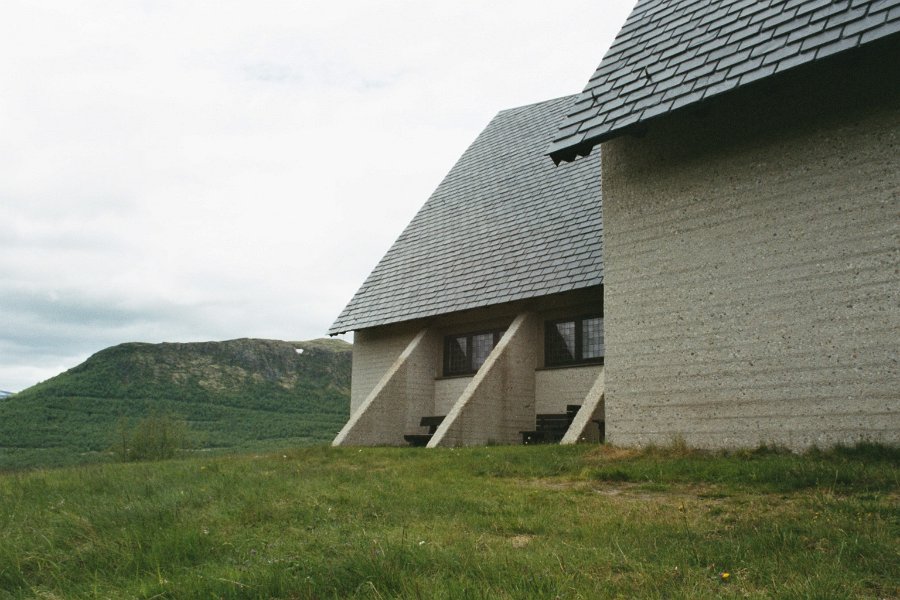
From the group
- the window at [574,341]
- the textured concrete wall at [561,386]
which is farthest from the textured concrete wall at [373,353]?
the textured concrete wall at [561,386]

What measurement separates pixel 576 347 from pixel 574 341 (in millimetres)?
159

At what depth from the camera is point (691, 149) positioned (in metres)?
11.1

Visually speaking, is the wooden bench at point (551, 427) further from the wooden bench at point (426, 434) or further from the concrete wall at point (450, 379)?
the wooden bench at point (426, 434)

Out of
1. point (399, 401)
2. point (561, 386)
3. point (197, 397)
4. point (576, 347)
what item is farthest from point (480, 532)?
point (197, 397)

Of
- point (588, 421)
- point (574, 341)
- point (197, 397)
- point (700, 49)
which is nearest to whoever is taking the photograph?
point (700, 49)

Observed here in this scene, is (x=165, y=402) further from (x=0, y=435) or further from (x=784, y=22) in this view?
(x=784, y=22)

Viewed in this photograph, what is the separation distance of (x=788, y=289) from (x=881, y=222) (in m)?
1.37

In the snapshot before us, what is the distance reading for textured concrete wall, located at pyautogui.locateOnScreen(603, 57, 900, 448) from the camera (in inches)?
357

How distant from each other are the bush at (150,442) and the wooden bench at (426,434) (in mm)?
10412

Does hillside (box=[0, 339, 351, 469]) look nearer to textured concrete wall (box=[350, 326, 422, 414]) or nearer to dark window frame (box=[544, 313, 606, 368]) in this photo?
textured concrete wall (box=[350, 326, 422, 414])

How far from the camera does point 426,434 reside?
1878 centimetres

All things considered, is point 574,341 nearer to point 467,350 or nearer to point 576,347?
point 576,347

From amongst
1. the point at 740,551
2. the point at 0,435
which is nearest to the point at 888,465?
the point at 740,551

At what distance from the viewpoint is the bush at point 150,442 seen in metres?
24.3
